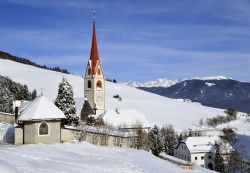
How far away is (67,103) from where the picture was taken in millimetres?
39156

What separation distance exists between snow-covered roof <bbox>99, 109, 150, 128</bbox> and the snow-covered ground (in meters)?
41.8

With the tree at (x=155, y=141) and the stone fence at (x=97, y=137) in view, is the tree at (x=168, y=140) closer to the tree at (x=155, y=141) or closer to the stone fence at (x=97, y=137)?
the tree at (x=155, y=141)

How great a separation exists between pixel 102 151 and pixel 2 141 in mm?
8572

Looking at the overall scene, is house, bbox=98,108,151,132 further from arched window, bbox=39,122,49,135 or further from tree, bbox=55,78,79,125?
arched window, bbox=39,122,49,135

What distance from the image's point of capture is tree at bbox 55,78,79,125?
3900 cm

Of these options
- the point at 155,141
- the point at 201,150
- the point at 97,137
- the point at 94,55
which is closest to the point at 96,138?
the point at 97,137

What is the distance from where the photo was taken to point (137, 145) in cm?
3612

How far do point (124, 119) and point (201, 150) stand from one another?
16.2m

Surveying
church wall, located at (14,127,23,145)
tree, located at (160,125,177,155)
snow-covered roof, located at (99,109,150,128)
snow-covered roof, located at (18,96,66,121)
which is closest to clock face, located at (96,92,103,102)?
snow-covered roof, located at (99,109,150,128)

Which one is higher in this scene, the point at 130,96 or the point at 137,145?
the point at 130,96

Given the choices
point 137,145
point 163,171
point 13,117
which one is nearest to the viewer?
point 163,171

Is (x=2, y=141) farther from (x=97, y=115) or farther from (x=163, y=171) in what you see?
(x=97, y=115)

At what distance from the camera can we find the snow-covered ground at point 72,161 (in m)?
19.3

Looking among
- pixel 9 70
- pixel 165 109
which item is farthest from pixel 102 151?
pixel 9 70
